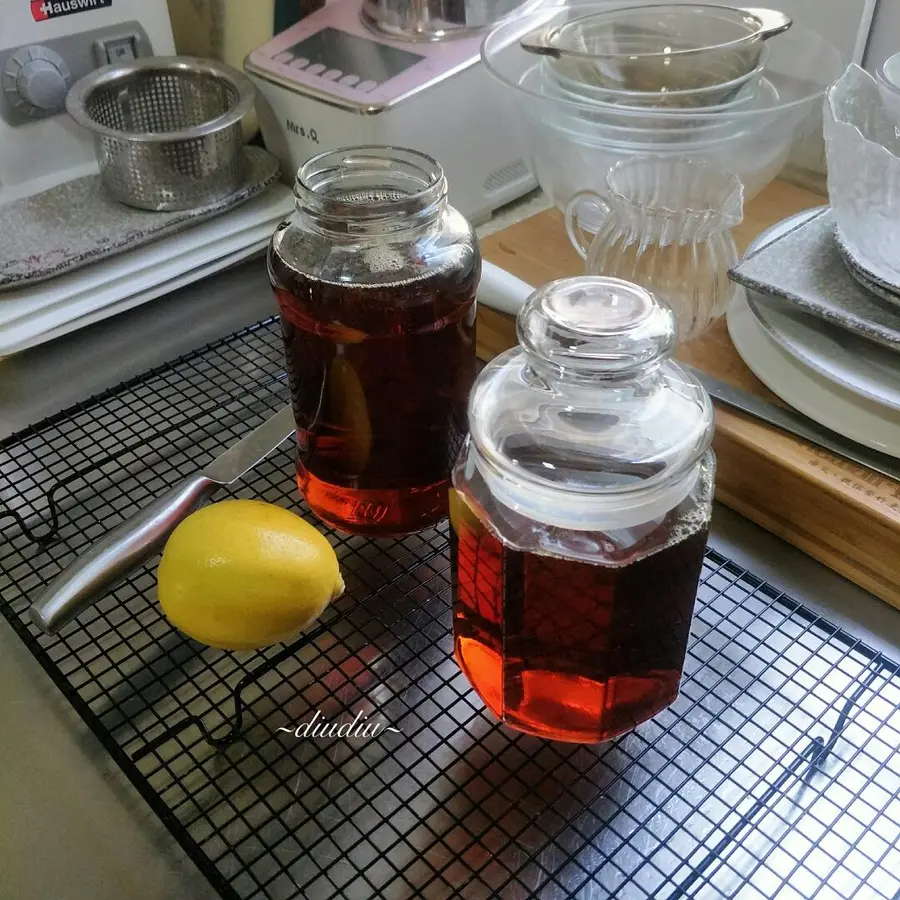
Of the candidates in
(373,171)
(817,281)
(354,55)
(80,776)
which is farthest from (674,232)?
(80,776)

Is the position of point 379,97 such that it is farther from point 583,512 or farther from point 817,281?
point 583,512

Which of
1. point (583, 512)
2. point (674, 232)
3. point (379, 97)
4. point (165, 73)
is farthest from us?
point (165, 73)

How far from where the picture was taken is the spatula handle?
50 centimetres

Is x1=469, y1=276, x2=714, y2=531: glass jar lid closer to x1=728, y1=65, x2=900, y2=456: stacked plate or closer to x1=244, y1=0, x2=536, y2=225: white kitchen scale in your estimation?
x1=728, y1=65, x2=900, y2=456: stacked plate

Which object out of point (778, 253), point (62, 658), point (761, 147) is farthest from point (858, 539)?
point (62, 658)

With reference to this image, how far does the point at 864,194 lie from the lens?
0.58 metres

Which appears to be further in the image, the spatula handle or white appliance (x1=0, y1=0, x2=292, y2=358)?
white appliance (x1=0, y1=0, x2=292, y2=358)

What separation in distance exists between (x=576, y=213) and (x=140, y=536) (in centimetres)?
40

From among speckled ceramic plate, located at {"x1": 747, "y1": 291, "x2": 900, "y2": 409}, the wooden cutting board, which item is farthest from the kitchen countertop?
speckled ceramic plate, located at {"x1": 747, "y1": 291, "x2": 900, "y2": 409}

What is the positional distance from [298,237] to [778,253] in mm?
313

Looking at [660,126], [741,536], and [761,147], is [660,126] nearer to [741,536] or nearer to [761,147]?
[761,147]

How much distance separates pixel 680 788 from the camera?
453 mm

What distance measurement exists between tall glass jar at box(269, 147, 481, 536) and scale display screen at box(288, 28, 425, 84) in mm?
266

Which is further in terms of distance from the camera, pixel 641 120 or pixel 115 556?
pixel 641 120
